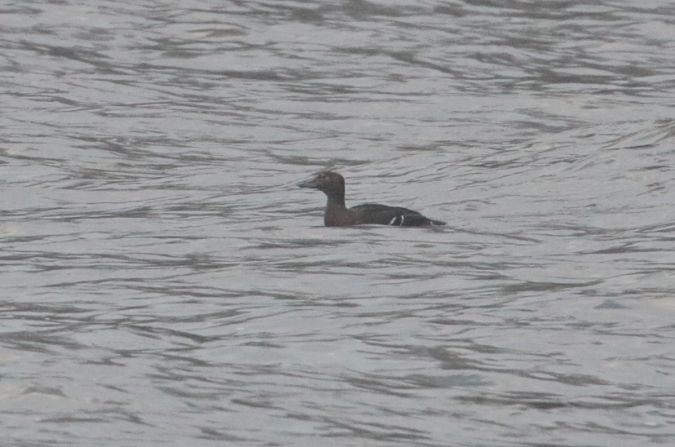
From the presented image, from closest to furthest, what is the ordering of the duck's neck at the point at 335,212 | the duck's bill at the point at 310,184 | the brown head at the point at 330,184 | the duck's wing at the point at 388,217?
the duck's wing at the point at 388,217 < the duck's neck at the point at 335,212 < the brown head at the point at 330,184 < the duck's bill at the point at 310,184

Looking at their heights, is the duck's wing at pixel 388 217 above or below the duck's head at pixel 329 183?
below

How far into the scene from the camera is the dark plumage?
56.8 ft

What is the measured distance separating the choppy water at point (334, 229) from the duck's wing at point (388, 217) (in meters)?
0.10

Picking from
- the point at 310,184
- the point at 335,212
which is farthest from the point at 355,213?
the point at 310,184

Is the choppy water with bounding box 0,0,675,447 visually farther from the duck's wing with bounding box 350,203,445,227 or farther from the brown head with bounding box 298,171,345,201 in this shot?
the brown head with bounding box 298,171,345,201

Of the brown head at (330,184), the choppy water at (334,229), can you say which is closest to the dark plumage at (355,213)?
the brown head at (330,184)

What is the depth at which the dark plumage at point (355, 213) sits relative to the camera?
17312 mm

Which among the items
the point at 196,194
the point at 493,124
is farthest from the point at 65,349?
the point at 493,124

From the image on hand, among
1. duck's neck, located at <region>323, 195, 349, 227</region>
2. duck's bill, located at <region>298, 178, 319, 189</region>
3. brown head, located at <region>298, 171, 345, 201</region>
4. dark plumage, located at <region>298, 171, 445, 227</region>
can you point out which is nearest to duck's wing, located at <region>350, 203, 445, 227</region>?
dark plumage, located at <region>298, 171, 445, 227</region>

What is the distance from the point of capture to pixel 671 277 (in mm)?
14367

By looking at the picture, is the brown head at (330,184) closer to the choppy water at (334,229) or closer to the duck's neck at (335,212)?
the duck's neck at (335,212)

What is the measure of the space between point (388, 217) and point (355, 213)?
36cm

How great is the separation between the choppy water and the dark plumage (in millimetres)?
112

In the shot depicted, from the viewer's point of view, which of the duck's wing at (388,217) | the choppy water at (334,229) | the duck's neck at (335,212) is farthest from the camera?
the duck's neck at (335,212)
